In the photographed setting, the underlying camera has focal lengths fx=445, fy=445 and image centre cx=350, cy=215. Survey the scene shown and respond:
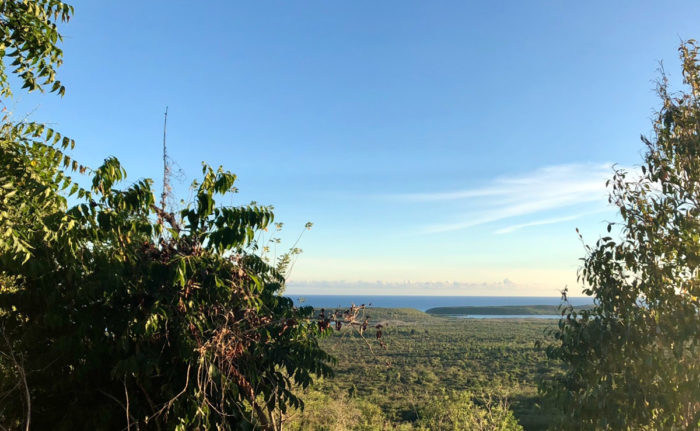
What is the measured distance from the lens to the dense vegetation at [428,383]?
68.9 feet

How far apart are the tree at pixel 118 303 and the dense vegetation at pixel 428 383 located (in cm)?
996

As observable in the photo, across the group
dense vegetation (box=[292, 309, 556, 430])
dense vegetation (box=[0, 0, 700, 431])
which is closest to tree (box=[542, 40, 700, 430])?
dense vegetation (box=[0, 0, 700, 431])

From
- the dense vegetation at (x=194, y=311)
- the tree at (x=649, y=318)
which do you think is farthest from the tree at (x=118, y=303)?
the tree at (x=649, y=318)

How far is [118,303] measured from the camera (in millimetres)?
5152

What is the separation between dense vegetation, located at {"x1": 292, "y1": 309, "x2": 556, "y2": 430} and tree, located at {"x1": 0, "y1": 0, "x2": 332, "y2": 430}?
996 centimetres

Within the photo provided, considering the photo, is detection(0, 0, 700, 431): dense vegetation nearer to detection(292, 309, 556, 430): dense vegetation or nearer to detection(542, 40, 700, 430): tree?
detection(542, 40, 700, 430): tree

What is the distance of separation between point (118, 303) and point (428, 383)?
44.8m

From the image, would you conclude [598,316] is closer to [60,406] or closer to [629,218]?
[629,218]

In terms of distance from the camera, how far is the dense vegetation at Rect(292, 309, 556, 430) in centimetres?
2102

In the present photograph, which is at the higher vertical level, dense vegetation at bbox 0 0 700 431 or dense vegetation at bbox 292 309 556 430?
dense vegetation at bbox 0 0 700 431

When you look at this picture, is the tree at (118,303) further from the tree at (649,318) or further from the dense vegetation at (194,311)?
the tree at (649,318)

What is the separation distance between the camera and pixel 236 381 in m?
5.25

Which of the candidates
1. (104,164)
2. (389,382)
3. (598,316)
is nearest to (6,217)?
(104,164)

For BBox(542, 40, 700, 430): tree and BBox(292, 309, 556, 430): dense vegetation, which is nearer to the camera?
BBox(542, 40, 700, 430): tree
